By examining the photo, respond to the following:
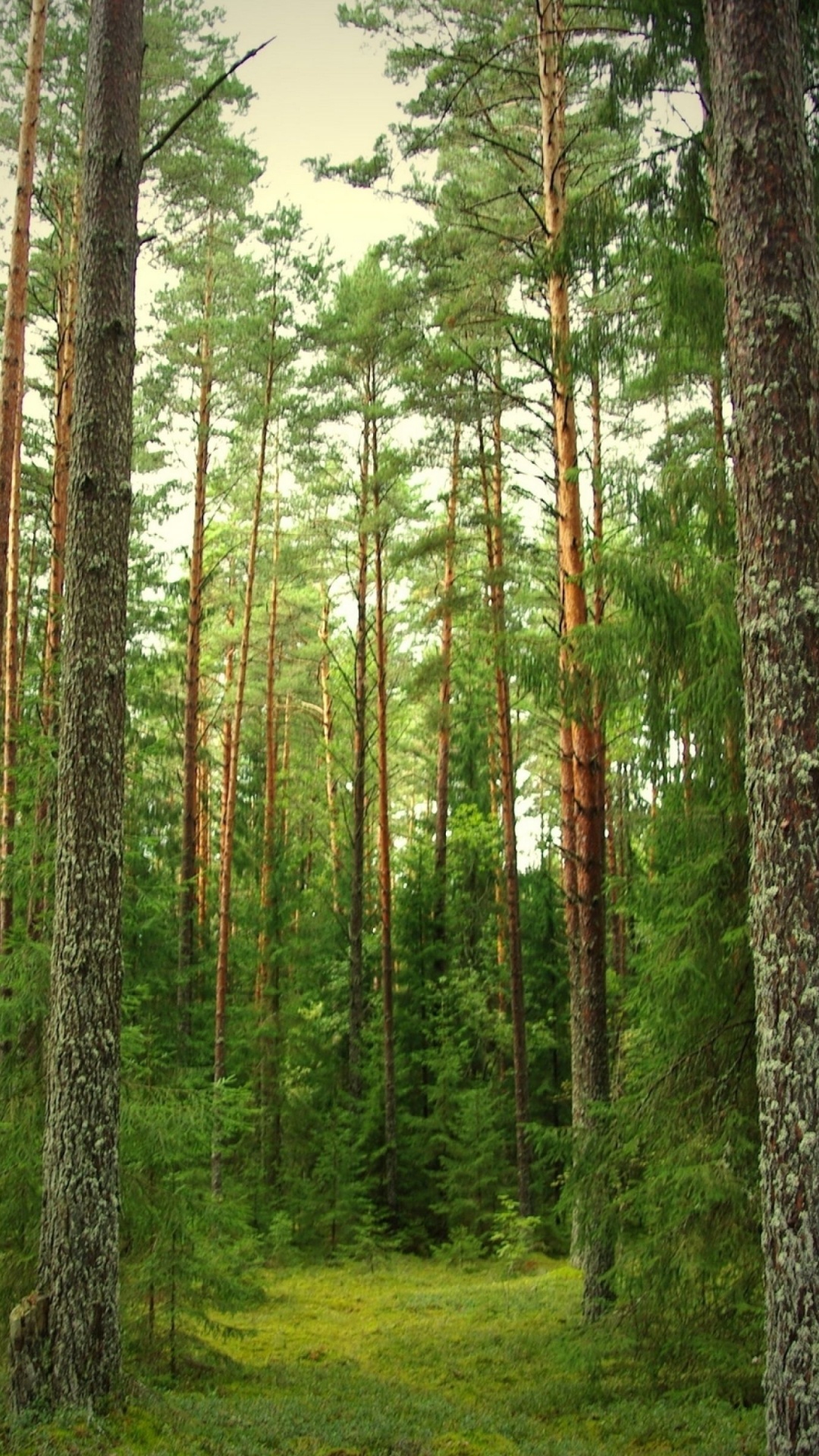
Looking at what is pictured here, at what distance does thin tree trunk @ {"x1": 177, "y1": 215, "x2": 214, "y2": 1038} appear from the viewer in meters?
14.8

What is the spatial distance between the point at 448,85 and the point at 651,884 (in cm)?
822

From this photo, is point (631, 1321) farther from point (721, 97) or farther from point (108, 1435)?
point (721, 97)

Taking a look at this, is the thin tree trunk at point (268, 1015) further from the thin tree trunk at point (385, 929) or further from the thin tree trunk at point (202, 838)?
the thin tree trunk at point (385, 929)

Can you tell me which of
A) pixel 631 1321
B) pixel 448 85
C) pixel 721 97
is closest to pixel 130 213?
pixel 721 97

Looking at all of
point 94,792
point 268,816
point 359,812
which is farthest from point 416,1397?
point 268,816

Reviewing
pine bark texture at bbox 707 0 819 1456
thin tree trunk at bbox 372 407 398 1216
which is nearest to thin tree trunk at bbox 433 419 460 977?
thin tree trunk at bbox 372 407 398 1216

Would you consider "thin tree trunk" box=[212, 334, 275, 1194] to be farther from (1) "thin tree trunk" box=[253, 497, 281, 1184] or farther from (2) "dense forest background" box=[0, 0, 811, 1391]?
(1) "thin tree trunk" box=[253, 497, 281, 1184]

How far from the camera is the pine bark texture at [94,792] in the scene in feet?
18.0

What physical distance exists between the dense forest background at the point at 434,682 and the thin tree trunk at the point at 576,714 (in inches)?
2.1

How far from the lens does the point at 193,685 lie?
15352mm

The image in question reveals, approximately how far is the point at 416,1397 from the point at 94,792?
5086 millimetres

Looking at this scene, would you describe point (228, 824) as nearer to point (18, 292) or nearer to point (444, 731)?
point (444, 731)

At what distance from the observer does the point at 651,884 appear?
7.36 m

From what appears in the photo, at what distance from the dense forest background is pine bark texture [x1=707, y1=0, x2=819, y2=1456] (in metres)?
1.62
